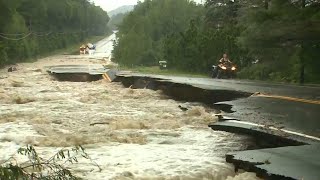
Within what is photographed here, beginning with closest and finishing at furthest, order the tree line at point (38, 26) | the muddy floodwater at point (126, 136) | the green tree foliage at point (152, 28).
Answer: the muddy floodwater at point (126, 136) < the green tree foliage at point (152, 28) < the tree line at point (38, 26)

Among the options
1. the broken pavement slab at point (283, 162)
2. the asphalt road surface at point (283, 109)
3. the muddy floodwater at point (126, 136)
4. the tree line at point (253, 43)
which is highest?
the tree line at point (253, 43)

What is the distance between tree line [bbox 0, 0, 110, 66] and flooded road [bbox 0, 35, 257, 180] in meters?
1.98

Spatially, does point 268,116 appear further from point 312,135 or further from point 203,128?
point 312,135

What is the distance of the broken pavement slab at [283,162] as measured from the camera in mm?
5754

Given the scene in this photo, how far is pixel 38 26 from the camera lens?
3187 inches

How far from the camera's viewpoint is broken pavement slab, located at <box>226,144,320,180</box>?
18.9 feet

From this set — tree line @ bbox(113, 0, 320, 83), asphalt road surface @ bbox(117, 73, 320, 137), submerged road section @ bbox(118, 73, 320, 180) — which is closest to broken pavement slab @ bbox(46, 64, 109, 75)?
tree line @ bbox(113, 0, 320, 83)

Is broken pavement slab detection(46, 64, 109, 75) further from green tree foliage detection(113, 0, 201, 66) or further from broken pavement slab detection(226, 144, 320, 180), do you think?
broken pavement slab detection(226, 144, 320, 180)

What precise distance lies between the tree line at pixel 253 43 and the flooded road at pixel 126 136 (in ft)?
18.8

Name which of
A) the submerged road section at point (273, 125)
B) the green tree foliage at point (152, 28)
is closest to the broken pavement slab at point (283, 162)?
the submerged road section at point (273, 125)

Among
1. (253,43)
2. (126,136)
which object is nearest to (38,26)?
(253,43)

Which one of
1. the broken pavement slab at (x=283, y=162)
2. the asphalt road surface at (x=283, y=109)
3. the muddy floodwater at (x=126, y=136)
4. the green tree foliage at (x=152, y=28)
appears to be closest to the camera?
the broken pavement slab at (x=283, y=162)

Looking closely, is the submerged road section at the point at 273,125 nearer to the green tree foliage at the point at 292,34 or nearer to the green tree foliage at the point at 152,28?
the green tree foliage at the point at 292,34

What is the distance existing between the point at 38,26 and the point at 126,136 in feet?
247
